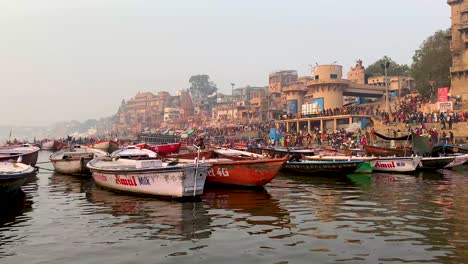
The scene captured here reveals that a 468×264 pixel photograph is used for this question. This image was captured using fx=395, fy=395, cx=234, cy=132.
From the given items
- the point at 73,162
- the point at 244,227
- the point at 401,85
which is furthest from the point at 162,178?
the point at 401,85

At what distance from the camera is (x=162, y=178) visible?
13.8 meters

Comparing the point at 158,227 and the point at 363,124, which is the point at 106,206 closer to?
the point at 158,227

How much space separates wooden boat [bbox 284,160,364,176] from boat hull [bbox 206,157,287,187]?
5823 millimetres

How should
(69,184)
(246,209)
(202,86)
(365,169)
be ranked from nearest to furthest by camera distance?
(246,209), (69,184), (365,169), (202,86)

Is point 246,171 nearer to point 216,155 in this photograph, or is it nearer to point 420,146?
point 216,155

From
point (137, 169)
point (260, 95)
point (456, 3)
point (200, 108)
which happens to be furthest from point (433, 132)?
point (200, 108)

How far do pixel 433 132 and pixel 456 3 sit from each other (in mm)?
26922

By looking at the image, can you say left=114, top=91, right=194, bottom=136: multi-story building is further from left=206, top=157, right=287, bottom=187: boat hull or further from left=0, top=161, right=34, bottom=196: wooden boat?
left=0, top=161, right=34, bottom=196: wooden boat

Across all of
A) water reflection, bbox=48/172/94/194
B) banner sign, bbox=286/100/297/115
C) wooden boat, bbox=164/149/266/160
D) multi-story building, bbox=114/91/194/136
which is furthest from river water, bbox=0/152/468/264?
multi-story building, bbox=114/91/194/136

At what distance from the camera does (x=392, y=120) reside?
48375 mm

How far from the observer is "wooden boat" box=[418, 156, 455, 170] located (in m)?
24.3

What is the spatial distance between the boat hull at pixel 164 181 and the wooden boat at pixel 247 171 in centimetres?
284

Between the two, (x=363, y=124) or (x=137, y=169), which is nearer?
(x=137, y=169)

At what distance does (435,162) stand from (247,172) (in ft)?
46.8
